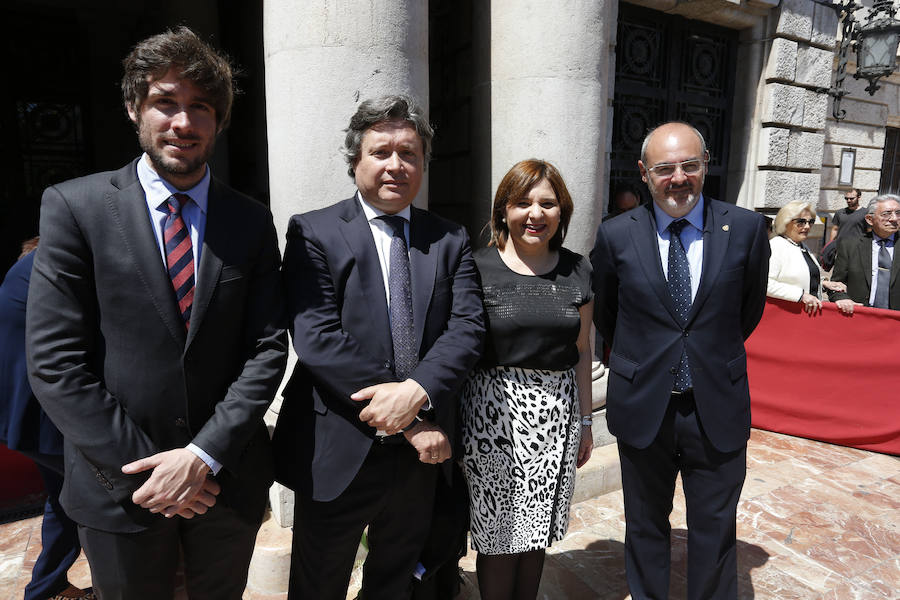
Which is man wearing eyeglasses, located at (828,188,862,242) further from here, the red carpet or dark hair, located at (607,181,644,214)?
the red carpet

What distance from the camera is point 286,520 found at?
3002mm

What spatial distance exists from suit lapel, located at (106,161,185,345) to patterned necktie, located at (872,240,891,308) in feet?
19.9

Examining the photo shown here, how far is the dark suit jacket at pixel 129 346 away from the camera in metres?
1.50

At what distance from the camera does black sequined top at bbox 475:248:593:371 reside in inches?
87.1

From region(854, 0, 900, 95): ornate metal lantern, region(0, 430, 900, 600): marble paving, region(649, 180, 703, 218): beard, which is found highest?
region(854, 0, 900, 95): ornate metal lantern

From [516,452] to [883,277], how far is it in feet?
16.1

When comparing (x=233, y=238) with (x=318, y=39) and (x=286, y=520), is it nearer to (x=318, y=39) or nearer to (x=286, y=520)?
(x=318, y=39)

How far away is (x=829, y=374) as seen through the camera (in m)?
4.89

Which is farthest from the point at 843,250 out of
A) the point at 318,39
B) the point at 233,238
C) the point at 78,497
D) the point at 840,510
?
the point at 78,497

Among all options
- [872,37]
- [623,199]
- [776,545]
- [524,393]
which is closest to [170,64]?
[524,393]

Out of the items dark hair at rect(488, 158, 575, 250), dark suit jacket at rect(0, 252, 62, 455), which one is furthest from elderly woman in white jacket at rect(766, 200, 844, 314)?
dark suit jacket at rect(0, 252, 62, 455)

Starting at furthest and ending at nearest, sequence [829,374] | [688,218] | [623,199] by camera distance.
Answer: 1. [623,199]
2. [829,374]
3. [688,218]

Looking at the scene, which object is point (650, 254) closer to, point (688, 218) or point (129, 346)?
point (688, 218)

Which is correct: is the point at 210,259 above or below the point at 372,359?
above
